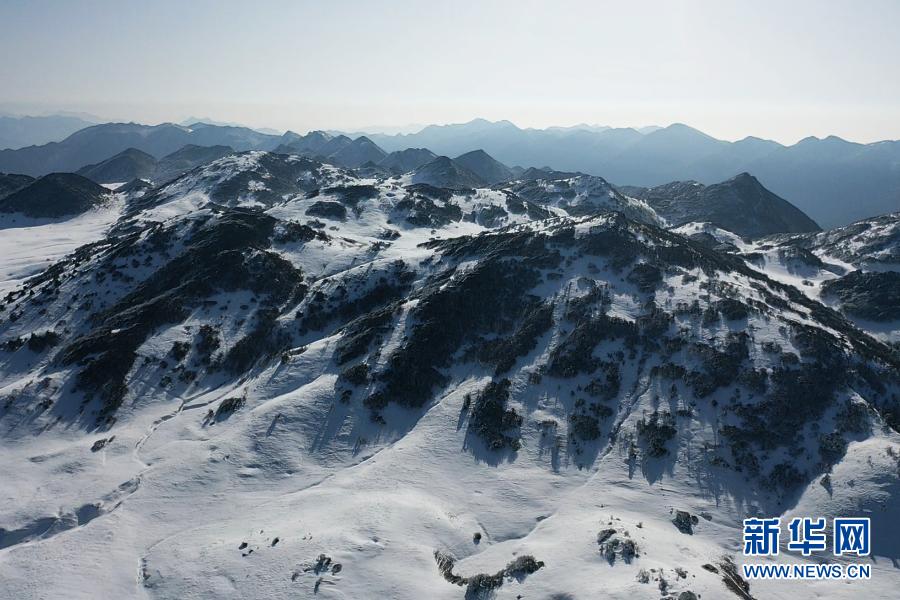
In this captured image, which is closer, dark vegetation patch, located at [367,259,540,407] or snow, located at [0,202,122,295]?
dark vegetation patch, located at [367,259,540,407]

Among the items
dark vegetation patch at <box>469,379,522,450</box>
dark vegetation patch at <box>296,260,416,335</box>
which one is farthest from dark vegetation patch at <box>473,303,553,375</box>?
dark vegetation patch at <box>296,260,416,335</box>

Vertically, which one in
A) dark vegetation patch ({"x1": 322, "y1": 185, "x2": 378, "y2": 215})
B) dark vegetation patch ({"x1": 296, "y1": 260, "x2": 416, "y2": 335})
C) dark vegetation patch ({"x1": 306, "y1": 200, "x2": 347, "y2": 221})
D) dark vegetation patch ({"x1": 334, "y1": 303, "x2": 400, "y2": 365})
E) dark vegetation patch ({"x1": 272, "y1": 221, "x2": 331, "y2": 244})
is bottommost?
dark vegetation patch ({"x1": 334, "y1": 303, "x2": 400, "y2": 365})

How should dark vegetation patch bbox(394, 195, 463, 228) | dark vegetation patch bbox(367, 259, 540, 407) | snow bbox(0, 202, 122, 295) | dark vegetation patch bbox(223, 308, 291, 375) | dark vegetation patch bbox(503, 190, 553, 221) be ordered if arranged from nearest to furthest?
dark vegetation patch bbox(367, 259, 540, 407)
dark vegetation patch bbox(223, 308, 291, 375)
snow bbox(0, 202, 122, 295)
dark vegetation patch bbox(394, 195, 463, 228)
dark vegetation patch bbox(503, 190, 553, 221)

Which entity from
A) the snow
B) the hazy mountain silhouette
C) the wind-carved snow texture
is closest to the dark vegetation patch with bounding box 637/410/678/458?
the wind-carved snow texture

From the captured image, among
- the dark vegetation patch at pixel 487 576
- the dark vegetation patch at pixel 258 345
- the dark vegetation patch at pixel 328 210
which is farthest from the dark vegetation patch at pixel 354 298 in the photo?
the dark vegetation patch at pixel 328 210

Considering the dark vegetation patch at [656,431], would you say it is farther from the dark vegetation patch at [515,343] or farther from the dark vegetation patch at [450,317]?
the dark vegetation patch at [450,317]

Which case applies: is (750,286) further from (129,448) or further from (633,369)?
(129,448)

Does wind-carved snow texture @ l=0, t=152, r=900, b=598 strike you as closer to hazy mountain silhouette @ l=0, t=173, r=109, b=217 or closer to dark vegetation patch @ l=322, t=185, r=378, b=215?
dark vegetation patch @ l=322, t=185, r=378, b=215

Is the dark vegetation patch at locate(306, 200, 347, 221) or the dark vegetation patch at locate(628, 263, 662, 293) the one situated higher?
the dark vegetation patch at locate(306, 200, 347, 221)

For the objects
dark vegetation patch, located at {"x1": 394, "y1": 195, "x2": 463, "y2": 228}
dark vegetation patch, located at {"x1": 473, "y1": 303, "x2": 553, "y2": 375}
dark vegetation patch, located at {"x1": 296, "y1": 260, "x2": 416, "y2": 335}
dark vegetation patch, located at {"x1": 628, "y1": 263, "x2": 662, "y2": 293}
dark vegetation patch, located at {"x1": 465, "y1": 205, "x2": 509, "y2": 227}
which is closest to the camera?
dark vegetation patch, located at {"x1": 473, "y1": 303, "x2": 553, "y2": 375}
